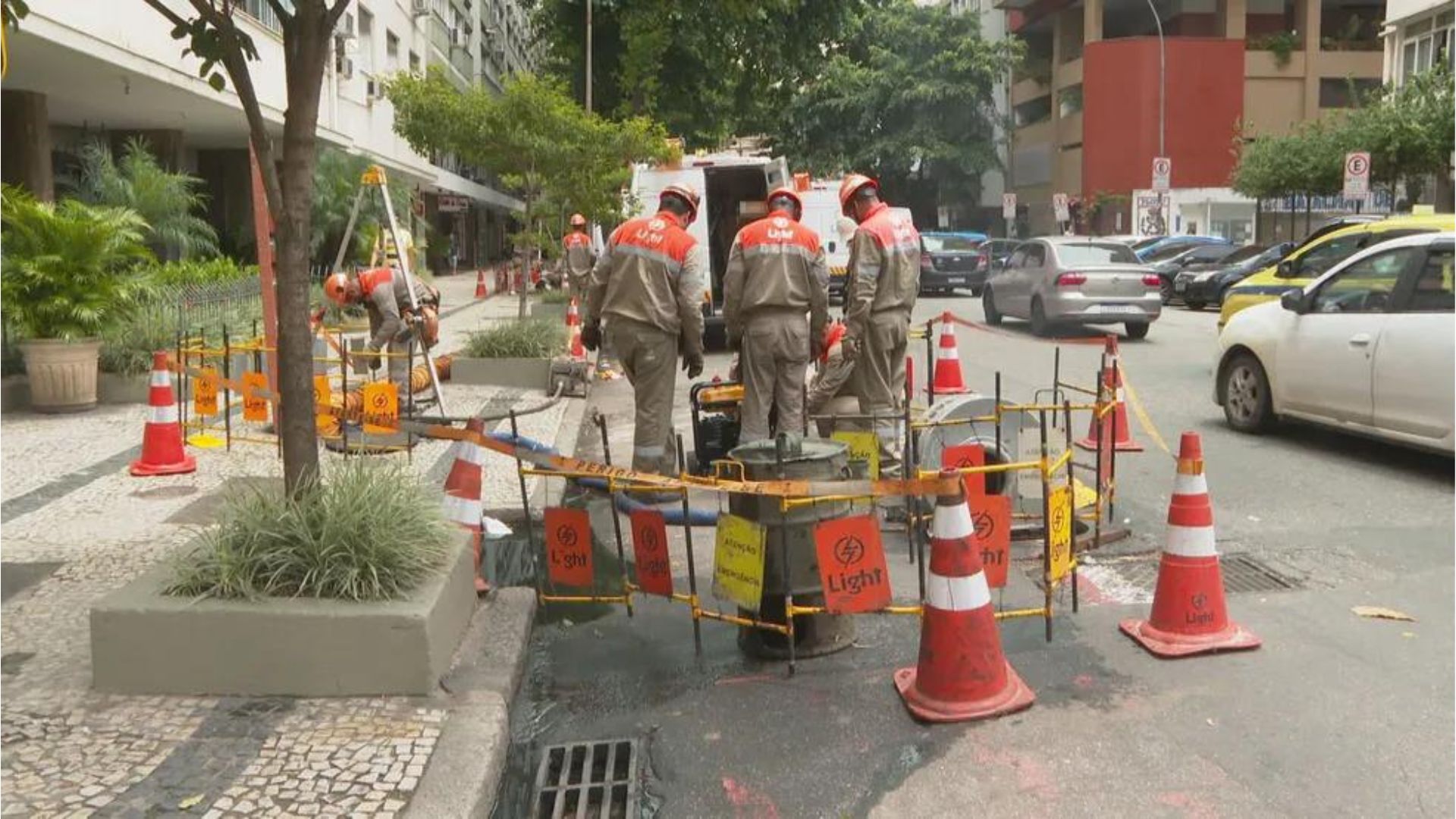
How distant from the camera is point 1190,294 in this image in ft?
89.1

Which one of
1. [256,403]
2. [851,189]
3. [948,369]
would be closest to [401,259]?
[256,403]

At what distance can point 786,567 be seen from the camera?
493 cm

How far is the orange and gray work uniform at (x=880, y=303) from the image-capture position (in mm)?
8195

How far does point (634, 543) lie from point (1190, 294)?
24.3 m

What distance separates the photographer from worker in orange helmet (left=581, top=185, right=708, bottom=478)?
784 cm

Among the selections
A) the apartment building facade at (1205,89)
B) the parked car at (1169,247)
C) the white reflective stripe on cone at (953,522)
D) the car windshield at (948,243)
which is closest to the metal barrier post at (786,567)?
the white reflective stripe on cone at (953,522)

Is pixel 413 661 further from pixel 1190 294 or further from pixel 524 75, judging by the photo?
pixel 1190 294

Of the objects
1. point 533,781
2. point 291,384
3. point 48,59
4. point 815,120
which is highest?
point 815,120

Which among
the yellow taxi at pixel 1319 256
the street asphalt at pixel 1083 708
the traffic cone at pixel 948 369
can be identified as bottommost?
the street asphalt at pixel 1083 708

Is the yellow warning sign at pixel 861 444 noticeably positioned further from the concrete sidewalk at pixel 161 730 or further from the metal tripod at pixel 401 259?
the metal tripod at pixel 401 259

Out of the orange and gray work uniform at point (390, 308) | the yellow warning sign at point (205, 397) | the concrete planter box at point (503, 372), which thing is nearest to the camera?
the yellow warning sign at point (205, 397)

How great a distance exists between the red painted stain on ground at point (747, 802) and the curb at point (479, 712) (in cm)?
76

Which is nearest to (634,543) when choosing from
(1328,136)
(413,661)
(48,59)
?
(413,661)

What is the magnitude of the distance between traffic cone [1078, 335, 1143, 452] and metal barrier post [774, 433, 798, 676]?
289 centimetres
